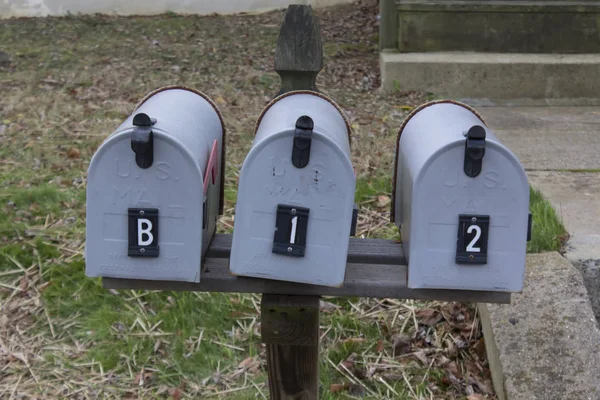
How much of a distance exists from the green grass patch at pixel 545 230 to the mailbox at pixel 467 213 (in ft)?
5.88

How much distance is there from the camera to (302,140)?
1713 mm

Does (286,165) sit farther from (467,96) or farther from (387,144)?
(467,96)

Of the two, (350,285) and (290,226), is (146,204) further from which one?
(350,285)

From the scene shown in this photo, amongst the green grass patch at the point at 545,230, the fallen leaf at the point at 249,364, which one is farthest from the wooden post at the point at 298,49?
the green grass patch at the point at 545,230

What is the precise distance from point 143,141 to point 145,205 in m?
0.16

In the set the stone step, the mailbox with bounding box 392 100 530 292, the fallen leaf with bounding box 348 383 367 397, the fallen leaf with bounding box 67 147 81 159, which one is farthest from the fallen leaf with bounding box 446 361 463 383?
the stone step

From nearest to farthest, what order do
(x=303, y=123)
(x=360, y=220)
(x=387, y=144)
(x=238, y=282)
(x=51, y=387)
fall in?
(x=303, y=123)
(x=238, y=282)
(x=51, y=387)
(x=360, y=220)
(x=387, y=144)

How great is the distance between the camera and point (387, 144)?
5.06 meters

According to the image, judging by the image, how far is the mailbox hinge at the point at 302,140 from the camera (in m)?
1.71

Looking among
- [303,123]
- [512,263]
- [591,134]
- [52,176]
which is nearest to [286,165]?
[303,123]

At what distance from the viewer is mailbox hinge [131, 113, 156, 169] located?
1709 millimetres

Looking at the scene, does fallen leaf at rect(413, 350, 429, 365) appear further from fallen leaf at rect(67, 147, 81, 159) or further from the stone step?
the stone step

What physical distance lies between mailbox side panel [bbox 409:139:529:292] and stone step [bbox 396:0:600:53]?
5305 millimetres

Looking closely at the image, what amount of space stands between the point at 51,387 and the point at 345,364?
1298 mm
